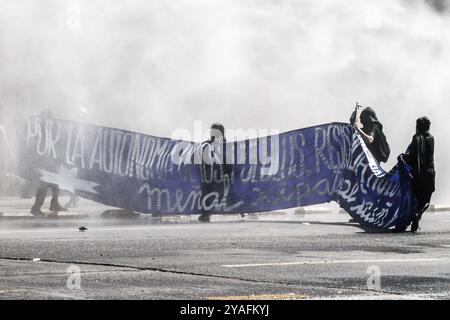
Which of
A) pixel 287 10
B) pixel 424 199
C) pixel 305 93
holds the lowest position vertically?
pixel 424 199

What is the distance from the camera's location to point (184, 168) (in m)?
19.2

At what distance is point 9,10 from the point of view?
2745cm

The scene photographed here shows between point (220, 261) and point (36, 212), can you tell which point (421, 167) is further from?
point (36, 212)

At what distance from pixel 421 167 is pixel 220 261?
620 cm

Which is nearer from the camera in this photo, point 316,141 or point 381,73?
point 316,141

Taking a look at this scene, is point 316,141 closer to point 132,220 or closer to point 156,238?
point 132,220

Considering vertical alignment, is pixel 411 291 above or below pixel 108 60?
below

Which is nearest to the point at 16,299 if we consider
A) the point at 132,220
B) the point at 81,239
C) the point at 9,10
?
the point at 81,239

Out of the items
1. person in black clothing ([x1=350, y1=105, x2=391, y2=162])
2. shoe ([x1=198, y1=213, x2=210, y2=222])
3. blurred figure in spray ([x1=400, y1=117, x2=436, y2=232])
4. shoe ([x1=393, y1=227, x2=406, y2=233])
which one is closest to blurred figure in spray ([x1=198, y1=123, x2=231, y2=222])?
shoe ([x1=198, y1=213, x2=210, y2=222])

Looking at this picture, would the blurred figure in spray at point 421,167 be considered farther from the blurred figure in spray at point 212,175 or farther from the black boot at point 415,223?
the blurred figure in spray at point 212,175

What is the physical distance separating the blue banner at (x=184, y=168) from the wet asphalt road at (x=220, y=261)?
94cm

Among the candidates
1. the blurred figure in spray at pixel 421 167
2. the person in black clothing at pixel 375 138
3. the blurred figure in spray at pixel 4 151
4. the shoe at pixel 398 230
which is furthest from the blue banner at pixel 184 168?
the shoe at pixel 398 230

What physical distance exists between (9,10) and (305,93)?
8249mm

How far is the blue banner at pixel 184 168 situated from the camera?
61.9ft
